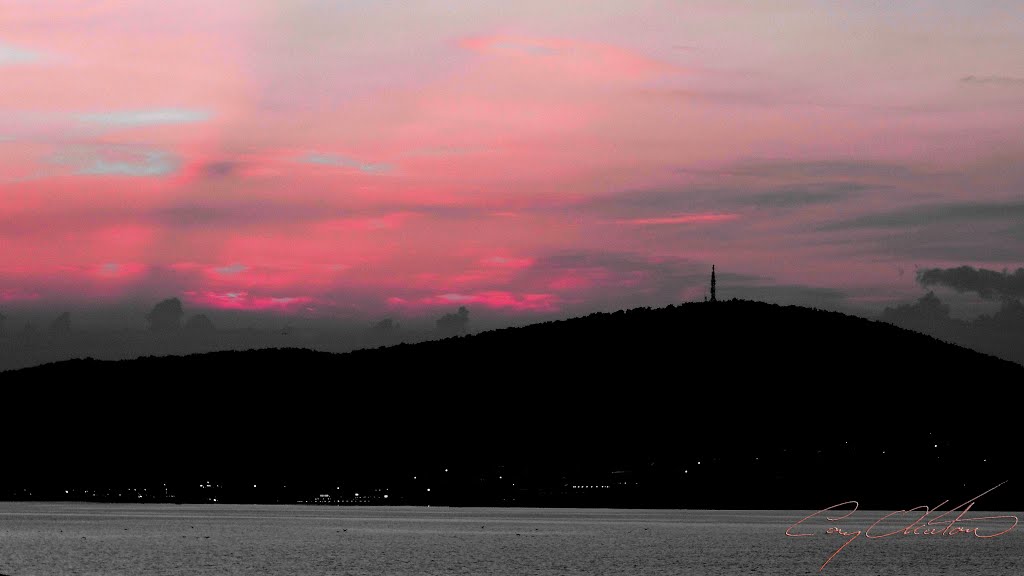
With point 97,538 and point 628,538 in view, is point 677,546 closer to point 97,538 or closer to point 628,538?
point 628,538

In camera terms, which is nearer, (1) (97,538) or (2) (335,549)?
(2) (335,549)

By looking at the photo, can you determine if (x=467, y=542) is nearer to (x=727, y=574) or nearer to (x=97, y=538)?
(x=97, y=538)

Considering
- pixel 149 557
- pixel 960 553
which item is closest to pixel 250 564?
pixel 149 557

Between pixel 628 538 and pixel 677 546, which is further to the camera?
pixel 628 538

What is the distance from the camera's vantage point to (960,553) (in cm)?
15862

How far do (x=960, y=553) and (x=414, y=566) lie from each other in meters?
64.7

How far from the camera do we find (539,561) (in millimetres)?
131750

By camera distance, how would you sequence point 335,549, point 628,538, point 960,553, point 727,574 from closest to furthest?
point 727,574 < point 335,549 < point 960,553 < point 628,538

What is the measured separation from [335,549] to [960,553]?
64427mm

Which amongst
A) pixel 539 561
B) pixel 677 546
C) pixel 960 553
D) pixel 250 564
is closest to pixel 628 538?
pixel 677 546

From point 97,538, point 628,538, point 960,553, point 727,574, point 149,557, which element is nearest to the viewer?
point 727,574

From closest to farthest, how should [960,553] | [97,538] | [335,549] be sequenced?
[335,549], [960,553], [97,538]

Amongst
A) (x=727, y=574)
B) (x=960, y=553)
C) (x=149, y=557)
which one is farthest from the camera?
(x=960, y=553)

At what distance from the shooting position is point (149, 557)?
430 feet
